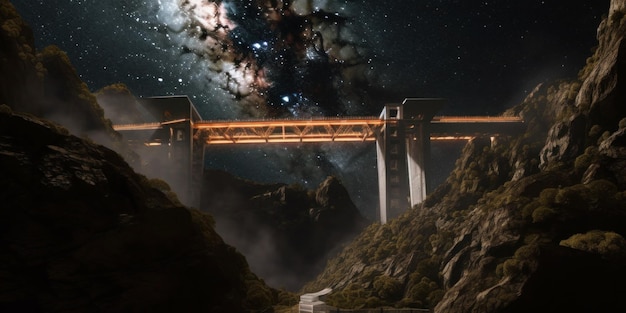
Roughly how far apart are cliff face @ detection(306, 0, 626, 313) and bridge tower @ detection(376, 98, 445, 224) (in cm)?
402

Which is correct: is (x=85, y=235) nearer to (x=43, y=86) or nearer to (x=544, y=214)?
(x=43, y=86)

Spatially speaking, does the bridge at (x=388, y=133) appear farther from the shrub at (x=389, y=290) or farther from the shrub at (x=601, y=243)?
the shrub at (x=601, y=243)

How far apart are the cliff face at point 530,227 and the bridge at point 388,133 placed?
3392 millimetres

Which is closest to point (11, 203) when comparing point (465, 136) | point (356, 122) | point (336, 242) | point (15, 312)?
point (15, 312)

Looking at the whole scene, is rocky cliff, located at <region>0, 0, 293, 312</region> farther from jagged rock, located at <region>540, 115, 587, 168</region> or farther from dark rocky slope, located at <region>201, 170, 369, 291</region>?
dark rocky slope, located at <region>201, 170, 369, 291</region>

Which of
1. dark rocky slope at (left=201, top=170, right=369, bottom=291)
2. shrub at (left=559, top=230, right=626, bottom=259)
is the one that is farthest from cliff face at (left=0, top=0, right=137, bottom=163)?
dark rocky slope at (left=201, top=170, right=369, bottom=291)

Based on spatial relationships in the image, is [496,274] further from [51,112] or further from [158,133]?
[158,133]

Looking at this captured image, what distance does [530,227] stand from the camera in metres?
29.2

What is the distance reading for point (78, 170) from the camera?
22.0 meters

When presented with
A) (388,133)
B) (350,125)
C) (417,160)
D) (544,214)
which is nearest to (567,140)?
(544,214)

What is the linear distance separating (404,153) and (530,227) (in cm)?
3100

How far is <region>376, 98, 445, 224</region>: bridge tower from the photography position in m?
57.6

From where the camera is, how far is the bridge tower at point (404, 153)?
57594 mm

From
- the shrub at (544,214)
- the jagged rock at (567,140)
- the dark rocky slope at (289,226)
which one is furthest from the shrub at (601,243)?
the dark rocky slope at (289,226)
